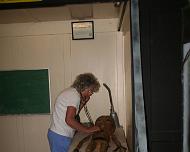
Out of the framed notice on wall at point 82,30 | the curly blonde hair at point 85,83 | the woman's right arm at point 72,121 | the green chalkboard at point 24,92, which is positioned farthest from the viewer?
the green chalkboard at point 24,92

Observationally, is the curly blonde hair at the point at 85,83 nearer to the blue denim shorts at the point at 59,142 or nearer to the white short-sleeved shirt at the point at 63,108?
the white short-sleeved shirt at the point at 63,108

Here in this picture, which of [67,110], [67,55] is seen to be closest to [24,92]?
[67,55]

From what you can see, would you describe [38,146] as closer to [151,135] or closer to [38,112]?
[38,112]

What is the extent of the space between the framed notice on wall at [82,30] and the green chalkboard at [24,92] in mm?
590

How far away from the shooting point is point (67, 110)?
7.29ft

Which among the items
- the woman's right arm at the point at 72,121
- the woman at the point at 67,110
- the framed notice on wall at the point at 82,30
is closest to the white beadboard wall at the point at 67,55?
the framed notice on wall at the point at 82,30

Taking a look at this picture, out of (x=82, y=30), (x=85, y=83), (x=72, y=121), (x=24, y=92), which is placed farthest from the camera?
(x=24, y=92)

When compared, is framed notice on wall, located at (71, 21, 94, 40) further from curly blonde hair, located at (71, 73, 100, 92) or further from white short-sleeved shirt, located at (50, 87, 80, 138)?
white short-sleeved shirt, located at (50, 87, 80, 138)

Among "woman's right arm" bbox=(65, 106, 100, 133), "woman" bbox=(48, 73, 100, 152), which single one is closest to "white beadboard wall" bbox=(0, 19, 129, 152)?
"woman" bbox=(48, 73, 100, 152)

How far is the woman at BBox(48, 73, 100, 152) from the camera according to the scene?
2.23m

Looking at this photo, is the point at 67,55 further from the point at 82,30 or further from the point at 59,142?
the point at 59,142

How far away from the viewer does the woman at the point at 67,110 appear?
2227 millimetres

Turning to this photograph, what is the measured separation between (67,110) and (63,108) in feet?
0.29

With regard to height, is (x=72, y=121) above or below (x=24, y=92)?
below
